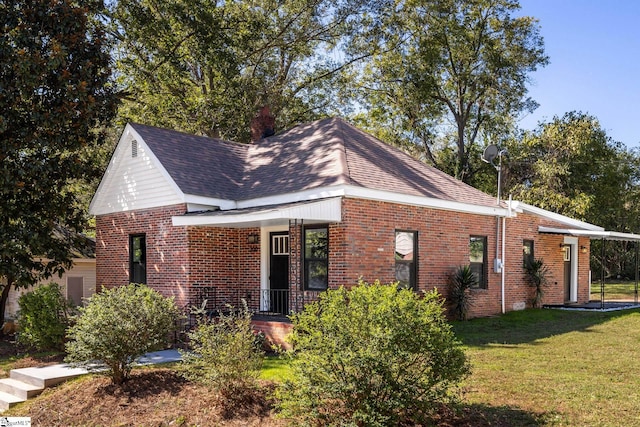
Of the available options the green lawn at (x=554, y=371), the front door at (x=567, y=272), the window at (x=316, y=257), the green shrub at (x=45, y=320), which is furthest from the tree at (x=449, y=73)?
the green shrub at (x=45, y=320)

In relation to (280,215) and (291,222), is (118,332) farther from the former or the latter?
(291,222)

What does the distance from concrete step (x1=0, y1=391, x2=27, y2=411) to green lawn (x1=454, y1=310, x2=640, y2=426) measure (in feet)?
22.9

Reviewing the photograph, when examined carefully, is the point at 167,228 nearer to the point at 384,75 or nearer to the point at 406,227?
the point at 406,227

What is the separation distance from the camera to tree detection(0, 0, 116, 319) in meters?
13.0

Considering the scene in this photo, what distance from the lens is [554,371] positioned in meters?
8.73

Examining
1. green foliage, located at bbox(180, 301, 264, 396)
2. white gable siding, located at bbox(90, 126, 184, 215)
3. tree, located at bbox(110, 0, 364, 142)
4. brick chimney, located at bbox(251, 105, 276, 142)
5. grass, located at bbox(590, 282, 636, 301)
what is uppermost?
tree, located at bbox(110, 0, 364, 142)

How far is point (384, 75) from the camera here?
28.9 m

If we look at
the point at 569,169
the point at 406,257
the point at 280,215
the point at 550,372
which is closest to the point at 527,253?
the point at 406,257

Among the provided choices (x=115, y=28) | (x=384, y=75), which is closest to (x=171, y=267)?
(x=115, y=28)

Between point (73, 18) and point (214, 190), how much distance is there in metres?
5.50

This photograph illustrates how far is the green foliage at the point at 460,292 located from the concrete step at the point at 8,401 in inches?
381

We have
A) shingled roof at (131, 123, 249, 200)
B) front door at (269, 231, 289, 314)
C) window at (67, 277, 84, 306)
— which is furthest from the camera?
window at (67, 277, 84, 306)

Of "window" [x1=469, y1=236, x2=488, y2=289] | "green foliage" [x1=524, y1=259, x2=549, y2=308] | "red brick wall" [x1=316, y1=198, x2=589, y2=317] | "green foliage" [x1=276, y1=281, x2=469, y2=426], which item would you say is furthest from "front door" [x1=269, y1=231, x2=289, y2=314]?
"green foliage" [x1=524, y1=259, x2=549, y2=308]

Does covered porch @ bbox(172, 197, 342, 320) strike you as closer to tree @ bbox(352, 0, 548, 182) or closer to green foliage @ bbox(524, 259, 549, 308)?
green foliage @ bbox(524, 259, 549, 308)
